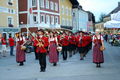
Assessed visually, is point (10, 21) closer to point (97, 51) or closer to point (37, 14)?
point (37, 14)

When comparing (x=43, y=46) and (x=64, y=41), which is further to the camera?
(x=64, y=41)

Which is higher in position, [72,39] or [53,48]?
[72,39]

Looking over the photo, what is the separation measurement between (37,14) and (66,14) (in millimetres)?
17143

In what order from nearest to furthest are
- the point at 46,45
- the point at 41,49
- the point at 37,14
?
the point at 41,49 → the point at 46,45 → the point at 37,14

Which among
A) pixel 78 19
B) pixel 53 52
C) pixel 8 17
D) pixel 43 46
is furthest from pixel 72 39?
pixel 78 19

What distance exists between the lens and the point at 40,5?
171ft

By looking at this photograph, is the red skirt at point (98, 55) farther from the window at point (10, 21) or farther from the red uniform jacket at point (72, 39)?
the window at point (10, 21)

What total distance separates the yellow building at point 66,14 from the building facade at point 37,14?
18.9 feet

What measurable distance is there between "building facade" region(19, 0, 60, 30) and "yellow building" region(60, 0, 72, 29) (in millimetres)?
5763

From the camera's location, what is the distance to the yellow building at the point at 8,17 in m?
42.5

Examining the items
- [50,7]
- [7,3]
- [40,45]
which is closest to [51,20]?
[50,7]

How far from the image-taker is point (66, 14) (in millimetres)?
67188

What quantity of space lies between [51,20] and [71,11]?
16.2 m

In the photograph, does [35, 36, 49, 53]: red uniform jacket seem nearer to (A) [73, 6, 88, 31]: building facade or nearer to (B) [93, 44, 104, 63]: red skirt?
(B) [93, 44, 104, 63]: red skirt
